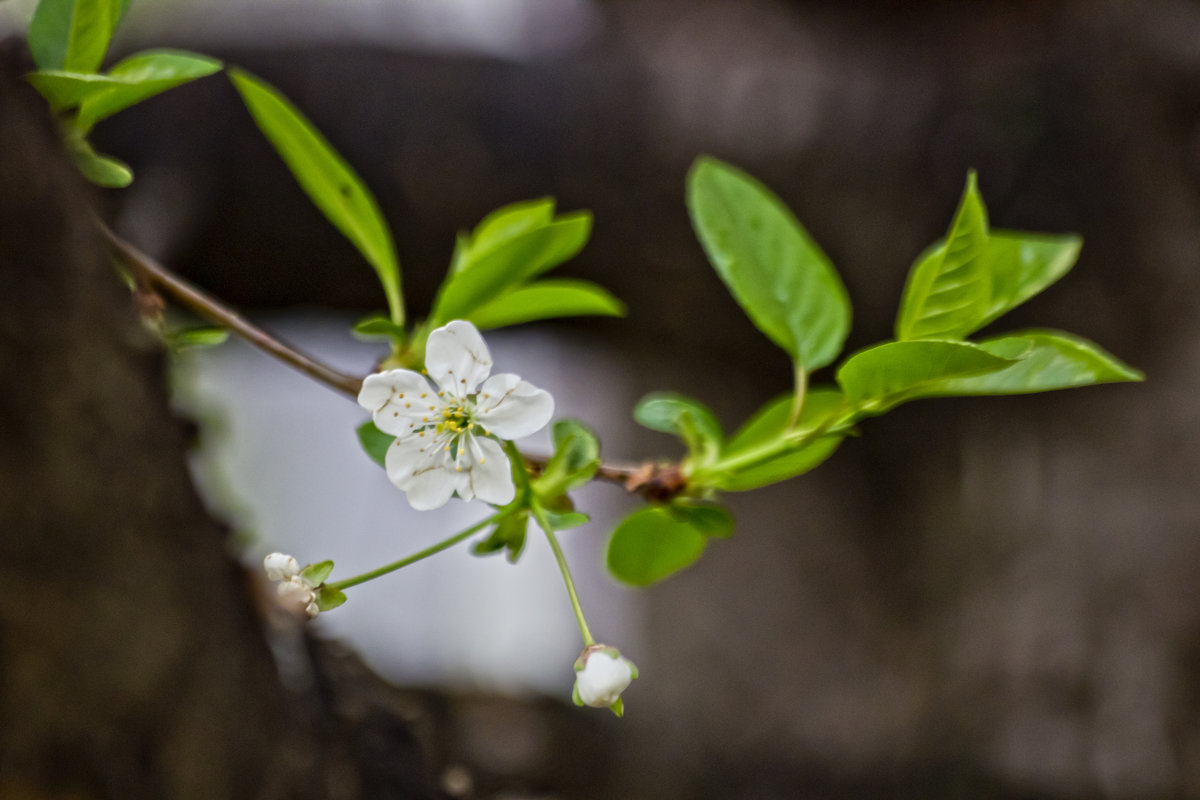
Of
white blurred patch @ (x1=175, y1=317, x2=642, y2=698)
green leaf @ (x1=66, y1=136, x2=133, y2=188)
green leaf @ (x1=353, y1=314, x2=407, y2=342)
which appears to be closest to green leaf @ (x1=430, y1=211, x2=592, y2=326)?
green leaf @ (x1=353, y1=314, x2=407, y2=342)

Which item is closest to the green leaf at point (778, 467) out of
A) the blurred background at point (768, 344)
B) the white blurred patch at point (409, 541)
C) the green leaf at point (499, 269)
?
the green leaf at point (499, 269)

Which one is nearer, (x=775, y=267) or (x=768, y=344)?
(x=775, y=267)

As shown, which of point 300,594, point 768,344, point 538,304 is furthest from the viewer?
point 768,344

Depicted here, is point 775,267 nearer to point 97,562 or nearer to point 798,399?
point 798,399

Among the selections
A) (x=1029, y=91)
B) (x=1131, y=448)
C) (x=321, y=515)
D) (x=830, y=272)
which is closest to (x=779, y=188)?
(x=1029, y=91)

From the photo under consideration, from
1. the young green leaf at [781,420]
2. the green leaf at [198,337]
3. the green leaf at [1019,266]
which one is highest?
the green leaf at [198,337]

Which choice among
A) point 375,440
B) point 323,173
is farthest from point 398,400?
point 323,173

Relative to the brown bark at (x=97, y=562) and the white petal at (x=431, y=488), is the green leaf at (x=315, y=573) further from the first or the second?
the brown bark at (x=97, y=562)
